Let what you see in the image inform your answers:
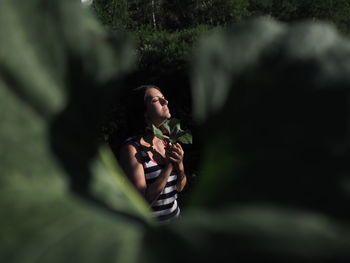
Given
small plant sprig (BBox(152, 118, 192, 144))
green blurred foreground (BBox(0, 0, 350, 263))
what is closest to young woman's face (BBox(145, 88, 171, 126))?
small plant sprig (BBox(152, 118, 192, 144))

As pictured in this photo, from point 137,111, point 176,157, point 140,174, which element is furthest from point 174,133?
point 140,174

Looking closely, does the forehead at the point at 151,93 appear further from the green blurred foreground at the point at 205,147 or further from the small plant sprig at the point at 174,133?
the green blurred foreground at the point at 205,147

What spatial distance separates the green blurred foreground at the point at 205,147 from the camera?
442 millimetres

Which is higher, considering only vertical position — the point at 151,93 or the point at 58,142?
the point at 58,142

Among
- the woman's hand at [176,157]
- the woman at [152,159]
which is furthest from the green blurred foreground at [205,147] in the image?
the woman's hand at [176,157]

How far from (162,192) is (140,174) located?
20cm

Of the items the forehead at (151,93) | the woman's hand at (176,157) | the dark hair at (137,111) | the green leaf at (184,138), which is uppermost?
the forehead at (151,93)

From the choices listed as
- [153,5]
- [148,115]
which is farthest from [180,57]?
[153,5]

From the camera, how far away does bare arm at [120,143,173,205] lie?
271cm

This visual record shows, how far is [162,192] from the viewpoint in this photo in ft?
9.34

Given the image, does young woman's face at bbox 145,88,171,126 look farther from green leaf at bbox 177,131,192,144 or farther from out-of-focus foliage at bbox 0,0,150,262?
out-of-focus foliage at bbox 0,0,150,262

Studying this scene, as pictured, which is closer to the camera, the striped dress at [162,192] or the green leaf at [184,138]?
the striped dress at [162,192]

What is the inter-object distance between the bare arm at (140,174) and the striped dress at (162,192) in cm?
3

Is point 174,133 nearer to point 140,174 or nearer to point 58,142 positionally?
point 140,174
